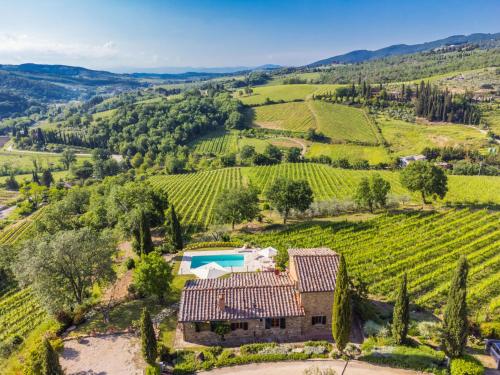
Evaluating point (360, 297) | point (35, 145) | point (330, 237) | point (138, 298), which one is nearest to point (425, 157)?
point (330, 237)

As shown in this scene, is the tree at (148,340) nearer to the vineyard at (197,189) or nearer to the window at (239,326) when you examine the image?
the window at (239,326)

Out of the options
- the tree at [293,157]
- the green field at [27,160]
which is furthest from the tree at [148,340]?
the green field at [27,160]

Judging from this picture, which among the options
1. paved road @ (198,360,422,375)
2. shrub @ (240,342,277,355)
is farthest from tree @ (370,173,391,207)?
shrub @ (240,342,277,355)

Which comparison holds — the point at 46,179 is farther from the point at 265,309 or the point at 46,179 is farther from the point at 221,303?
the point at 265,309

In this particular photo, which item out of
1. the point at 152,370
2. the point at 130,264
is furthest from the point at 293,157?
the point at 152,370

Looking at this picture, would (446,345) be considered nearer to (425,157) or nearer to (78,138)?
(425,157)

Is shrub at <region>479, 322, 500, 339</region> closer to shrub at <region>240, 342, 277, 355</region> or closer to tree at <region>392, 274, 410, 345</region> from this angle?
tree at <region>392, 274, 410, 345</region>
